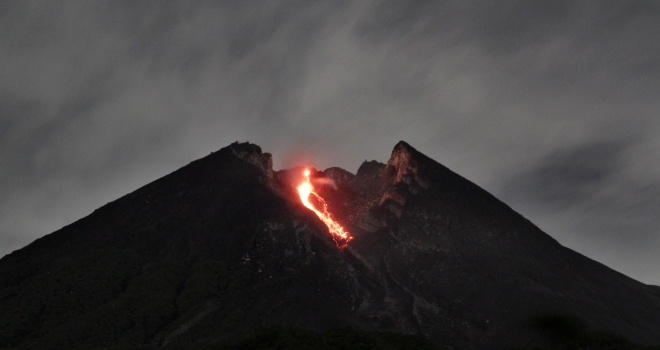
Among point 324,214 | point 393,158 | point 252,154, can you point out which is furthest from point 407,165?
point 252,154

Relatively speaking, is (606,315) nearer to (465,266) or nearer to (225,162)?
(465,266)

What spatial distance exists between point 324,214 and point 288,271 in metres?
43.2

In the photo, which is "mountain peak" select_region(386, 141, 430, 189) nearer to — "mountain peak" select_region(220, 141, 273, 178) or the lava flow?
the lava flow

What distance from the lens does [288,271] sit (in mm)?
109438

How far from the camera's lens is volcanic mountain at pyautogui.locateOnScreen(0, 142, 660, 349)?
9519 cm

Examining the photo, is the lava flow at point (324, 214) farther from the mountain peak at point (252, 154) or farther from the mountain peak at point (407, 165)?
the mountain peak at point (407, 165)

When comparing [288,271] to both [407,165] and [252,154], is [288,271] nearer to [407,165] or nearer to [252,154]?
[252,154]

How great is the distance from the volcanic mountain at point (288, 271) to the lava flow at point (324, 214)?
216 centimetres

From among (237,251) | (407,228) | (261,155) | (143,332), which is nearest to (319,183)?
(261,155)

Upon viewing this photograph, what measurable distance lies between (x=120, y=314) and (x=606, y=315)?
80596 mm

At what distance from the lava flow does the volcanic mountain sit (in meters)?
2.16

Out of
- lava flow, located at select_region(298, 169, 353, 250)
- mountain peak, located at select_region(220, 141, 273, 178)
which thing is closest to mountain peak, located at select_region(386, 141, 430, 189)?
lava flow, located at select_region(298, 169, 353, 250)

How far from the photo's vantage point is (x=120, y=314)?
310ft

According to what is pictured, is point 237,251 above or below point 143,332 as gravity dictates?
above
